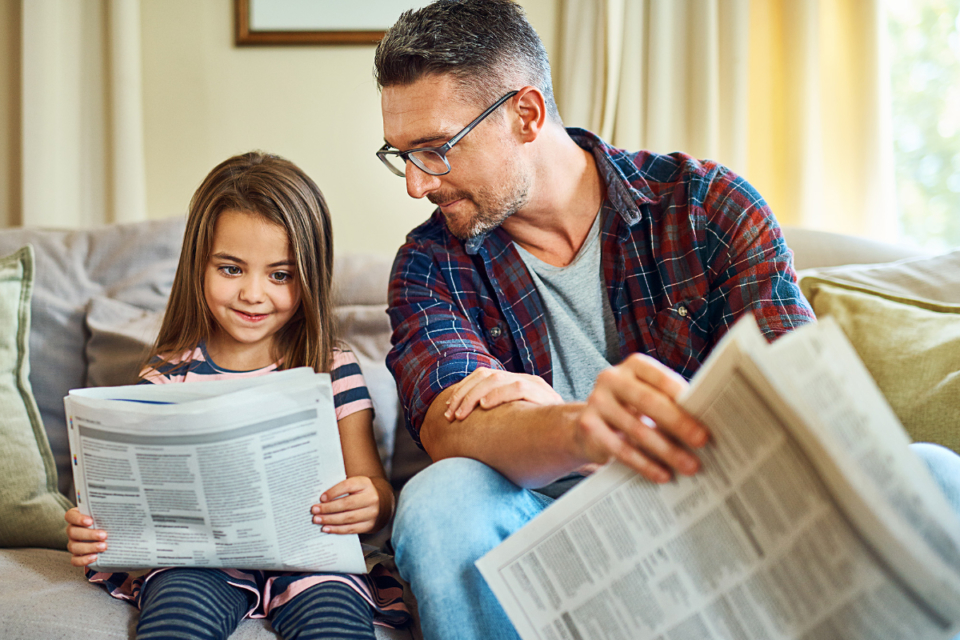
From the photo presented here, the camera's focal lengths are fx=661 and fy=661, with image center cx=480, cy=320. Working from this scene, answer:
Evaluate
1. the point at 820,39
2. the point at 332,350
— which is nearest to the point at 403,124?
the point at 332,350

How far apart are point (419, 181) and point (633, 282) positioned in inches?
15.8

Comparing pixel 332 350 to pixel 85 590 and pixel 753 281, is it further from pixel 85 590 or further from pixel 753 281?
pixel 753 281

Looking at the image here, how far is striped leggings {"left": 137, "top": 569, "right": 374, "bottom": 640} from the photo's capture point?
2.67 feet

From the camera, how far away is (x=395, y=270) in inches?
46.8

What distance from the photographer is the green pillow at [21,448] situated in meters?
1.13

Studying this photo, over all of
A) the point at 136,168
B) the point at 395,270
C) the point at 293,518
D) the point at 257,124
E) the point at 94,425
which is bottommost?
the point at 293,518

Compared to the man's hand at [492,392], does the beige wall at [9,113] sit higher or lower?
higher

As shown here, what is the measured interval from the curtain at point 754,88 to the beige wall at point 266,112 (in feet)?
0.69

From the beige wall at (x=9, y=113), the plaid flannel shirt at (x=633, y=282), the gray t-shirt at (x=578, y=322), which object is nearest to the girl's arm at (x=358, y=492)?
the plaid flannel shirt at (x=633, y=282)

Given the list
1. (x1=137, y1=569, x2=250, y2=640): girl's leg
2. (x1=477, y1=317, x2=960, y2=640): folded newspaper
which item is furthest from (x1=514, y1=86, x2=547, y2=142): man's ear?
(x1=137, y1=569, x2=250, y2=640): girl's leg

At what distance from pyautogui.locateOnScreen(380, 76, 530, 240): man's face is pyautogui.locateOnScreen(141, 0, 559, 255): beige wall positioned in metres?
0.79

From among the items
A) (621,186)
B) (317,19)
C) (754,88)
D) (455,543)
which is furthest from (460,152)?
(754,88)

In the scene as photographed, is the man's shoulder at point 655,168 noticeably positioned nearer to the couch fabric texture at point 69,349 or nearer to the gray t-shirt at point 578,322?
the gray t-shirt at point 578,322

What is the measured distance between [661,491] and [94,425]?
2.34ft
